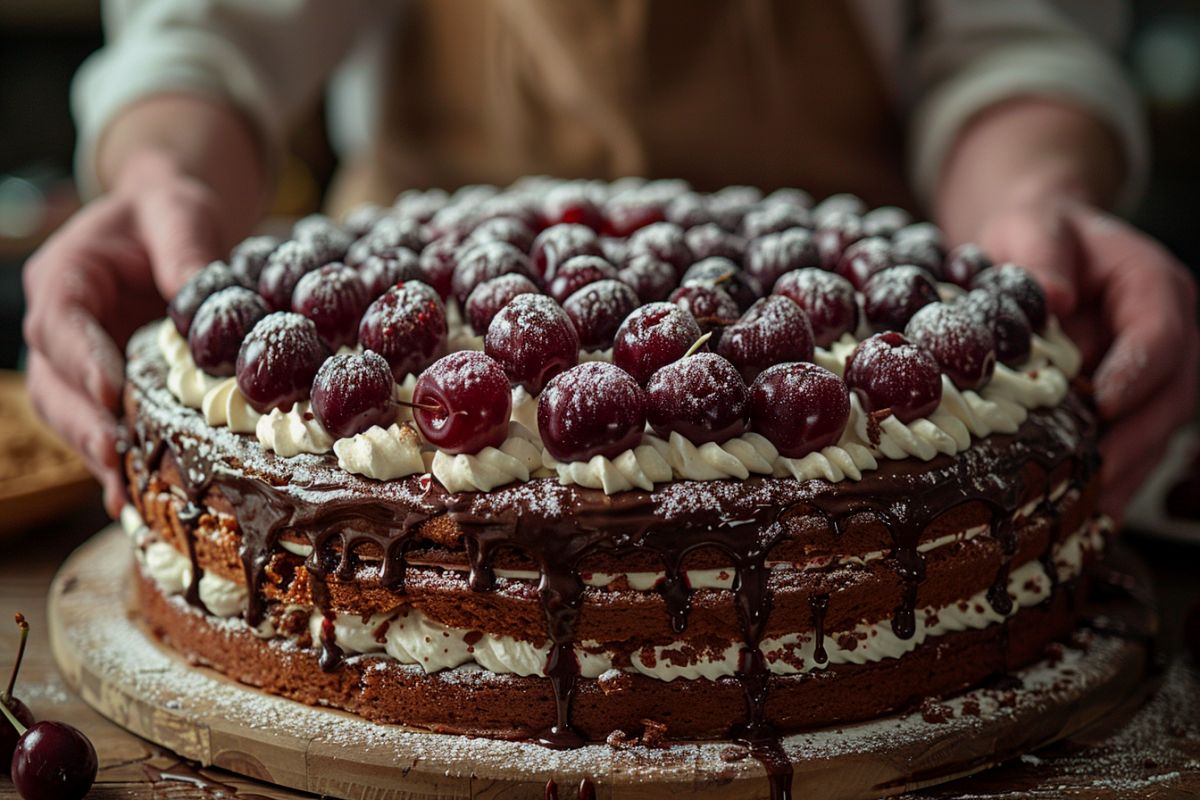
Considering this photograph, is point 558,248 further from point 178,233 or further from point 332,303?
point 178,233

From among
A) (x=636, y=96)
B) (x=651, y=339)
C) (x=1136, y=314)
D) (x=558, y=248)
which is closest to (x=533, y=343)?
(x=651, y=339)

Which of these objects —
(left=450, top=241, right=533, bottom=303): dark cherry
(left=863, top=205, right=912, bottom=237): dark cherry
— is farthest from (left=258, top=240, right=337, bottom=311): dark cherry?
(left=863, top=205, right=912, bottom=237): dark cherry

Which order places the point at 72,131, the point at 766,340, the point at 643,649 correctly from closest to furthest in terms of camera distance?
the point at 643,649, the point at 766,340, the point at 72,131

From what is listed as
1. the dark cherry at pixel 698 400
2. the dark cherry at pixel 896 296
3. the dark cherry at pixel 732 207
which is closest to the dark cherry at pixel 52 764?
the dark cherry at pixel 698 400

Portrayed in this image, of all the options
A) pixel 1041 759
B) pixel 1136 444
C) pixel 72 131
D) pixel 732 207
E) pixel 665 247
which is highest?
pixel 665 247

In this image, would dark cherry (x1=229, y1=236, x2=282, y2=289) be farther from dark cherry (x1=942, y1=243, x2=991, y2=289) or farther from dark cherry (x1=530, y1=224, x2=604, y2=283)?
dark cherry (x1=942, y1=243, x2=991, y2=289)

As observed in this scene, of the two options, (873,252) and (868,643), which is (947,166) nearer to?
(873,252)

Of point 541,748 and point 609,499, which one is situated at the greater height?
point 609,499

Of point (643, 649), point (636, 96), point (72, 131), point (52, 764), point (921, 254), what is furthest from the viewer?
point (72, 131)

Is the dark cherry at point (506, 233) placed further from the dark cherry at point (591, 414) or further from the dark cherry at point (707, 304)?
the dark cherry at point (591, 414)
